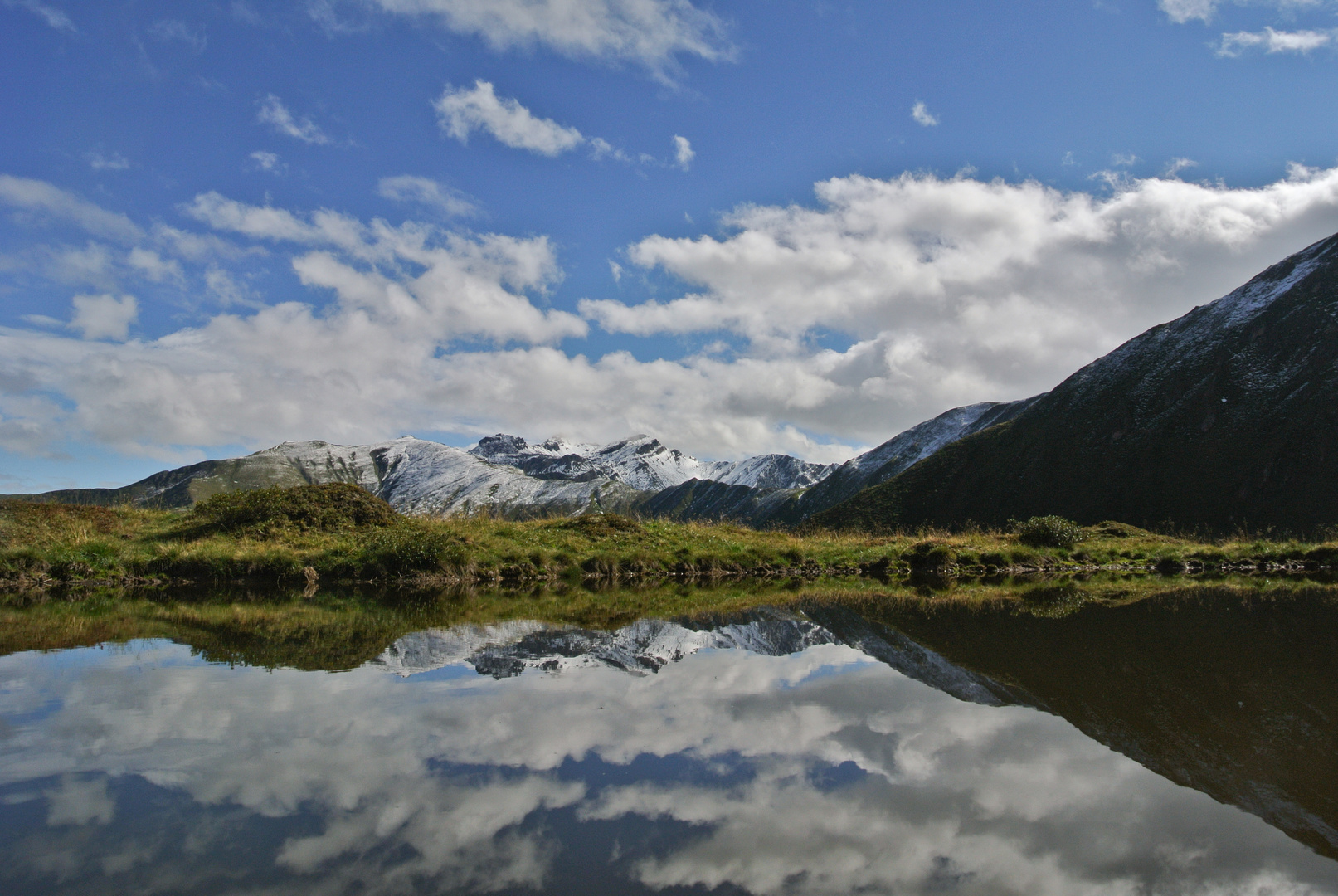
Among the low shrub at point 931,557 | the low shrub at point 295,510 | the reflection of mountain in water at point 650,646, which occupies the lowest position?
the low shrub at point 931,557

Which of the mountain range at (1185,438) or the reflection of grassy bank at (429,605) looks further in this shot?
the mountain range at (1185,438)

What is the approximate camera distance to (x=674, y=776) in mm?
5969

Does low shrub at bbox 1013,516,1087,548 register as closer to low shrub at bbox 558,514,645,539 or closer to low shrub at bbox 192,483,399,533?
low shrub at bbox 558,514,645,539

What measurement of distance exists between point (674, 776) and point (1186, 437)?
124067mm

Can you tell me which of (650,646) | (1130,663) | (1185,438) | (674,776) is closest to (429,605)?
(650,646)

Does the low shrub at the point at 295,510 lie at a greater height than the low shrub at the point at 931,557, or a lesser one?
greater

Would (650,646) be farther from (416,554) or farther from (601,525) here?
(601,525)

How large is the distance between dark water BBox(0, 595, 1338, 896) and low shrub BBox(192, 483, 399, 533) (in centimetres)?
1993

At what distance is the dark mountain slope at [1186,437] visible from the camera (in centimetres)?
8875

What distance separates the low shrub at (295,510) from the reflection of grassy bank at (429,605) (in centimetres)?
782

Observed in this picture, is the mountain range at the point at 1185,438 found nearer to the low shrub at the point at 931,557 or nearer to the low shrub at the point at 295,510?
the low shrub at the point at 295,510

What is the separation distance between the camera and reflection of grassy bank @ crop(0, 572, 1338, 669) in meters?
12.2

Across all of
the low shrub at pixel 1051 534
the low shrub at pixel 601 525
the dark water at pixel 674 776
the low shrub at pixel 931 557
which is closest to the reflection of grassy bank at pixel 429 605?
the dark water at pixel 674 776

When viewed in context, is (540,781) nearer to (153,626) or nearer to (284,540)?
(153,626)
